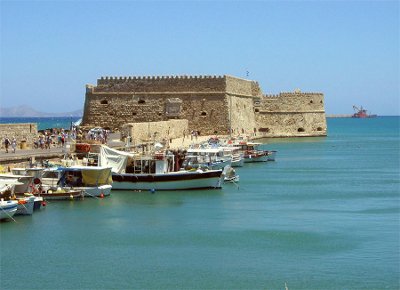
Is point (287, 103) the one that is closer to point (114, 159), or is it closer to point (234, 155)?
point (234, 155)

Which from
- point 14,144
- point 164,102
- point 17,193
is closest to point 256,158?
point 164,102

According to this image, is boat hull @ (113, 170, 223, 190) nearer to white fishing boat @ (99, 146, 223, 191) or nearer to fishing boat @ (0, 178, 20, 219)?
white fishing boat @ (99, 146, 223, 191)

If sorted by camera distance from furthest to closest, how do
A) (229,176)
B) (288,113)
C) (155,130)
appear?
1. (288,113)
2. (155,130)
3. (229,176)

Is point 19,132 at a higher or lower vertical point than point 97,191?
higher

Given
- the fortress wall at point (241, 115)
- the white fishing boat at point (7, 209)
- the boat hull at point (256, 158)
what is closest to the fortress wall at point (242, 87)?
the fortress wall at point (241, 115)

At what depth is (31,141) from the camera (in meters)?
31.5

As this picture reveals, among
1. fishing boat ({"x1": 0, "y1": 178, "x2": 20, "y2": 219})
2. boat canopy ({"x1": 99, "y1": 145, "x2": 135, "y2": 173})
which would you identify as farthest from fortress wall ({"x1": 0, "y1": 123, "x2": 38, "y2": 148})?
fishing boat ({"x1": 0, "y1": 178, "x2": 20, "y2": 219})

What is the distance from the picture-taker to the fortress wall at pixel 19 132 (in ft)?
97.2

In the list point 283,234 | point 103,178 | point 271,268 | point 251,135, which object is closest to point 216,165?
point 103,178

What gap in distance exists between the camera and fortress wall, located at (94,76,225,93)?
48.0 m

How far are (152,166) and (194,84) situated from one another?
70.7ft

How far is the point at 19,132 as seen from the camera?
30641mm

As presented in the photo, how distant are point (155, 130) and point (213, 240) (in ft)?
74.6

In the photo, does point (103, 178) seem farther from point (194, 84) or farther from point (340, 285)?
point (194, 84)
